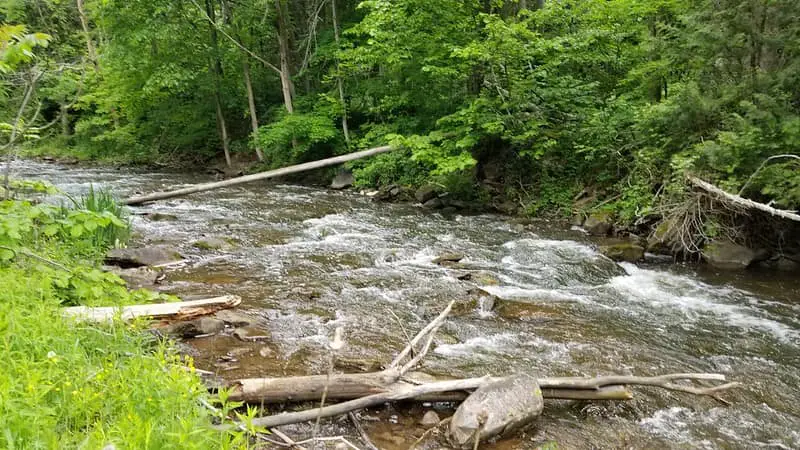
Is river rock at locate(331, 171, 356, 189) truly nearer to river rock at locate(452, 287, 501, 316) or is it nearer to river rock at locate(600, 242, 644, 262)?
river rock at locate(600, 242, 644, 262)

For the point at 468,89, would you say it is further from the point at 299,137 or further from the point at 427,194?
the point at 299,137

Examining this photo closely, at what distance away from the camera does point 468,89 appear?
15359mm

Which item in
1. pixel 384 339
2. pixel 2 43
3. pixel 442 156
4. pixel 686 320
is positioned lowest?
pixel 686 320

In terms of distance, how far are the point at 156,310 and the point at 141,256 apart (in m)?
3.56

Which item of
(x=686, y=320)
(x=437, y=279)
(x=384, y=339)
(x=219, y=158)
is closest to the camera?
(x=384, y=339)

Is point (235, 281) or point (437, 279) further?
point (437, 279)

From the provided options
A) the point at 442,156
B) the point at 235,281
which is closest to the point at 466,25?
the point at 442,156

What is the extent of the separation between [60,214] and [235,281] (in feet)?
8.09

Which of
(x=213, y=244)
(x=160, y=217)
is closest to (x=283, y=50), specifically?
(x=160, y=217)

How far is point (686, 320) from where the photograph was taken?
6957 mm

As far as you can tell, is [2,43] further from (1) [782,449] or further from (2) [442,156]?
(2) [442,156]

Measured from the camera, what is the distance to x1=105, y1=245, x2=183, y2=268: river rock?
7660 millimetres

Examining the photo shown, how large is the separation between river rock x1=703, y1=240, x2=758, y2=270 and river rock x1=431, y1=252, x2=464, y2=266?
443 cm

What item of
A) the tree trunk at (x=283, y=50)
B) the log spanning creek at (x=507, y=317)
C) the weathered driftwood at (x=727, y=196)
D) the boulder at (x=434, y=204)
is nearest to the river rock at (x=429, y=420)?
the log spanning creek at (x=507, y=317)
